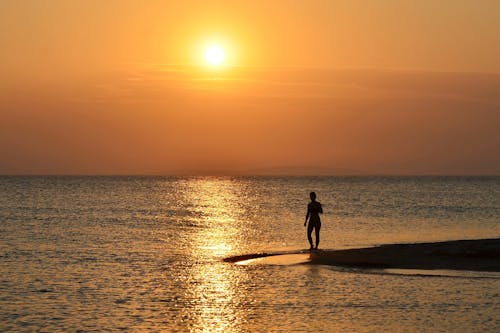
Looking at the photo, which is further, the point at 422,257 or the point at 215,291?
the point at 422,257

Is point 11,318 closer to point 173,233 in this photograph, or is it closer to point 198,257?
point 198,257

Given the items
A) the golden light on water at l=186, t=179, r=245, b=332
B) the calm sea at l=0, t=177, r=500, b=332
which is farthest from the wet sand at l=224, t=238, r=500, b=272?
the golden light on water at l=186, t=179, r=245, b=332

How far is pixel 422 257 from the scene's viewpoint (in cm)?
3042

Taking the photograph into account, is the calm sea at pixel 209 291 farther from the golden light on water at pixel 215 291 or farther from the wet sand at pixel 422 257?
the wet sand at pixel 422 257

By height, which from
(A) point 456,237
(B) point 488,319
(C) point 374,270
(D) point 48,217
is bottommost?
(B) point 488,319

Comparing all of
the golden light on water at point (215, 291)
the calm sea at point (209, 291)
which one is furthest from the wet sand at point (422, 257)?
the golden light on water at point (215, 291)

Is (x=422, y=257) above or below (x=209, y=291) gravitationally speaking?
above

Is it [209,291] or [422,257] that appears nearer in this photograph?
[209,291]

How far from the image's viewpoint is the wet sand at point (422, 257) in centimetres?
2852

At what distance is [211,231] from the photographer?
5066 centimetres

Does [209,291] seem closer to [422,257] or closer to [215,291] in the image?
[215,291]

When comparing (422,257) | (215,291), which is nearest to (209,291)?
(215,291)

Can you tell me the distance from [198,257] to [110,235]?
12.3 meters

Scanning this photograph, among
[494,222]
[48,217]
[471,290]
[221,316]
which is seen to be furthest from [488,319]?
[48,217]
